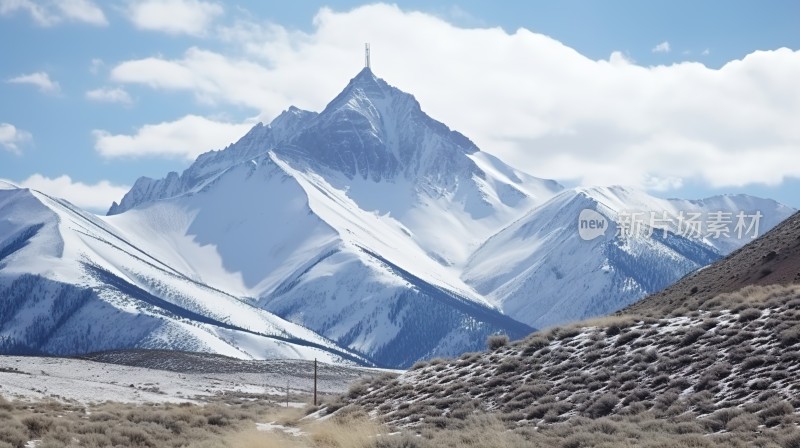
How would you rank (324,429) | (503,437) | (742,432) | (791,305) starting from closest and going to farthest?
(742,432) → (503,437) → (324,429) → (791,305)

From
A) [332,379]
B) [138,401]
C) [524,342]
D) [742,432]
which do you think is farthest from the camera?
[332,379]

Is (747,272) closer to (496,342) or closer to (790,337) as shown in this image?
(496,342)

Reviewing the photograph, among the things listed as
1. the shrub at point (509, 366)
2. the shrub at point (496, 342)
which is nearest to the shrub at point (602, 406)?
the shrub at point (509, 366)

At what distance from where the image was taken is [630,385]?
24.9m

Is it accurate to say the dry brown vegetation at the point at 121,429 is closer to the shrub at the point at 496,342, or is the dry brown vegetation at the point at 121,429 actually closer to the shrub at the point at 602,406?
the shrub at the point at 602,406

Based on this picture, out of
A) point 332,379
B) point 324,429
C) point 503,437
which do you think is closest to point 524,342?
point 324,429

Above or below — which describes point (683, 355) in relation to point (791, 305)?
below

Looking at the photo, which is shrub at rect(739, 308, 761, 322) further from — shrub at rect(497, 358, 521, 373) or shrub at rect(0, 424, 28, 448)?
shrub at rect(0, 424, 28, 448)

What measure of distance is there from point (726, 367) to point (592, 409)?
3.66m

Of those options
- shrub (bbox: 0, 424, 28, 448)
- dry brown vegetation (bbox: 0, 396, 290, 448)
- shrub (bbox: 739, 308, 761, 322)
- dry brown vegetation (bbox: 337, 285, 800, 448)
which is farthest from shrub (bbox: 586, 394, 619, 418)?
shrub (bbox: 0, 424, 28, 448)

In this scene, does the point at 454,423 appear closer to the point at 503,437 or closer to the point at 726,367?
the point at 503,437

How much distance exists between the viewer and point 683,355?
2603 centimetres

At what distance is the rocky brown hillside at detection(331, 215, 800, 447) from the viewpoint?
20203 mm

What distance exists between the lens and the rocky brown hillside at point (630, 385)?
Answer: 20.2 meters
